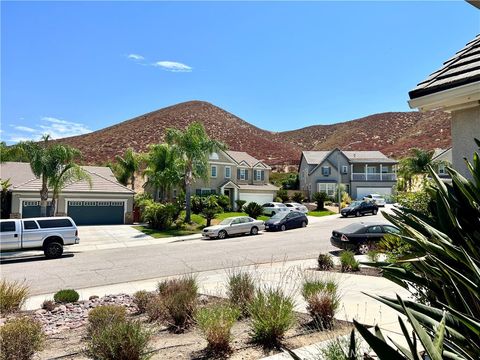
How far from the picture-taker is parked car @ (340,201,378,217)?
39622 mm

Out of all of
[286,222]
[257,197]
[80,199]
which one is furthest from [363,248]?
[257,197]

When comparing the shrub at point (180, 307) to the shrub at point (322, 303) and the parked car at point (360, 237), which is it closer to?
the shrub at point (322, 303)

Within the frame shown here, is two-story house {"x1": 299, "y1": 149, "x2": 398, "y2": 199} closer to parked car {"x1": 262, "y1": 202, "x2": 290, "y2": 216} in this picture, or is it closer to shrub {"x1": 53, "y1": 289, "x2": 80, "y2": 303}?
parked car {"x1": 262, "y1": 202, "x2": 290, "y2": 216}

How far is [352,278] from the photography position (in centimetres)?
1264

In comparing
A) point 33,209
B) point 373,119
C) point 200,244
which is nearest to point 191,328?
point 200,244

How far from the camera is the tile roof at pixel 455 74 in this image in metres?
4.80

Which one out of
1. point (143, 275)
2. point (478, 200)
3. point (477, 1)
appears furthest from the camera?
point (143, 275)

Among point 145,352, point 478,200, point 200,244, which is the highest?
point 478,200

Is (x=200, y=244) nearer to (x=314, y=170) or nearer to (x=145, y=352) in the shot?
(x=145, y=352)

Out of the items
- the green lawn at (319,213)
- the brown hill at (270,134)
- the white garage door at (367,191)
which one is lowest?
the green lawn at (319,213)

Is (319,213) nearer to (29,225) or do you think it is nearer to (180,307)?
(29,225)

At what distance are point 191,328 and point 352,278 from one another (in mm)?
7182

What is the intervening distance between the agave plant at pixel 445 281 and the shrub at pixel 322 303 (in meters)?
3.48

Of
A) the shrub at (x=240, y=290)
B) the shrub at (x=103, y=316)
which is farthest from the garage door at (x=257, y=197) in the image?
the shrub at (x=103, y=316)
